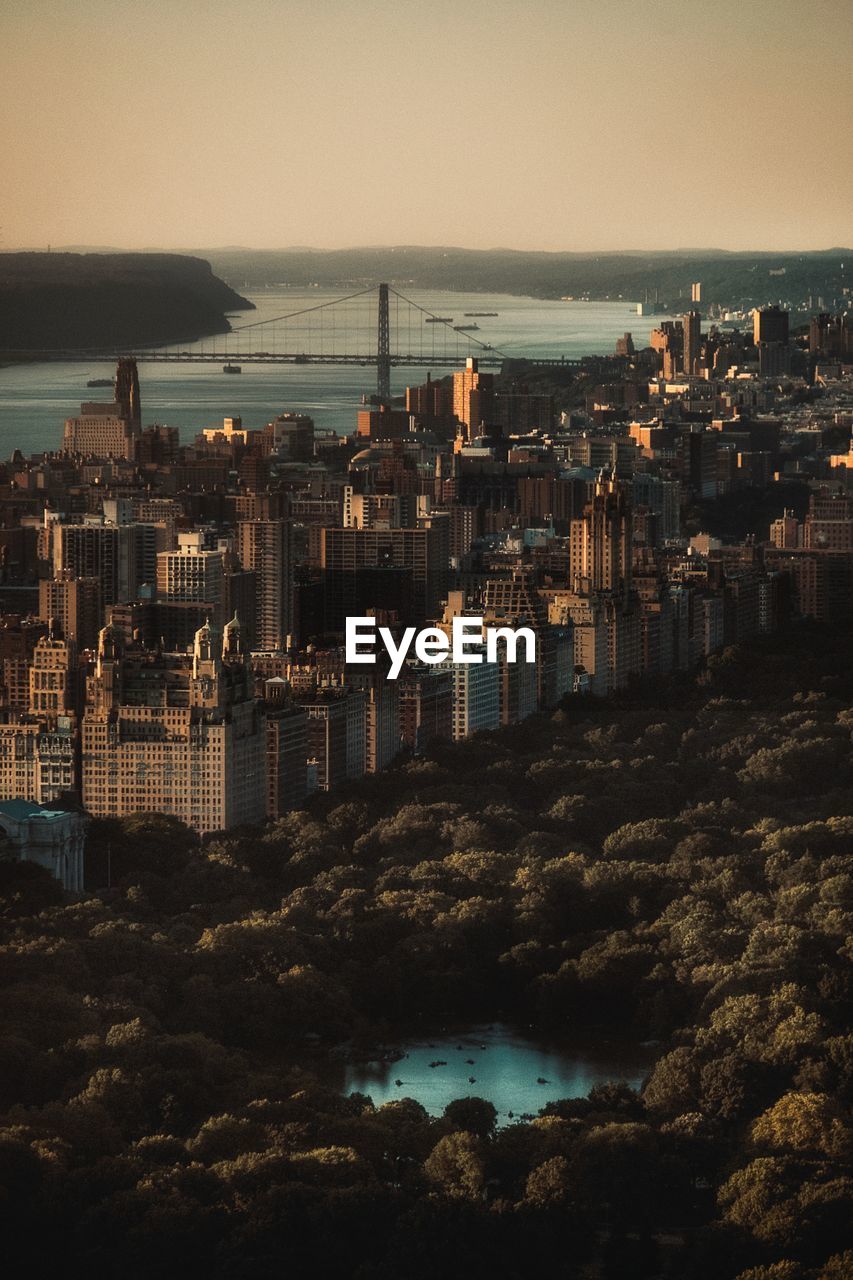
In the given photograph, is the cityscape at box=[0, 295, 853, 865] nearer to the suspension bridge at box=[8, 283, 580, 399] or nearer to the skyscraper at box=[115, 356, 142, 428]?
the skyscraper at box=[115, 356, 142, 428]

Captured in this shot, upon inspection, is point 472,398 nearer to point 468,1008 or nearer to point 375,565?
point 375,565

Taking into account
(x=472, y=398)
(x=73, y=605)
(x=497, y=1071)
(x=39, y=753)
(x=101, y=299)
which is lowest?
(x=497, y=1071)

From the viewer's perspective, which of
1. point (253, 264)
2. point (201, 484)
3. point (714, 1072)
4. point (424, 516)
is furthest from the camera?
point (201, 484)

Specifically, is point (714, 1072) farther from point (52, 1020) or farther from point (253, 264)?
point (253, 264)

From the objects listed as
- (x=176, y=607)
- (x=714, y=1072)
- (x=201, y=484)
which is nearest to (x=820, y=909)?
(x=714, y=1072)

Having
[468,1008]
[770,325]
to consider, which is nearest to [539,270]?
[468,1008]

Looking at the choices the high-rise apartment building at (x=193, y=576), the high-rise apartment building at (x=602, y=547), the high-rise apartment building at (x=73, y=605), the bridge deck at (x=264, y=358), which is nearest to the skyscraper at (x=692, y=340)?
the bridge deck at (x=264, y=358)

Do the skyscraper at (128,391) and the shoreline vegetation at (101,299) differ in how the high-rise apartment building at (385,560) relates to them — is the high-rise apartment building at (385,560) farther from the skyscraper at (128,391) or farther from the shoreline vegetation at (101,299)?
the shoreline vegetation at (101,299)
